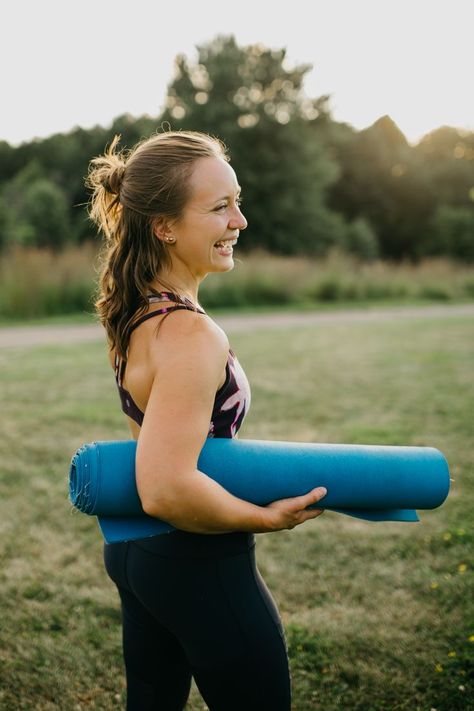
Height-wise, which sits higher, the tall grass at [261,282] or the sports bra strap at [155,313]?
the sports bra strap at [155,313]

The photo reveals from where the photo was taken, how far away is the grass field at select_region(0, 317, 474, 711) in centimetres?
277

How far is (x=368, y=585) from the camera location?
3.58 metres

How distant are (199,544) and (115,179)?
3.18 feet

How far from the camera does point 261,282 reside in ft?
59.5

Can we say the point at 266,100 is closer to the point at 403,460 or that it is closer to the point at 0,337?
the point at 0,337

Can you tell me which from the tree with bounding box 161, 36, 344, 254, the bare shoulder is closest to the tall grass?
the bare shoulder

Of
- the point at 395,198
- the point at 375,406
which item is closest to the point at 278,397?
the point at 375,406

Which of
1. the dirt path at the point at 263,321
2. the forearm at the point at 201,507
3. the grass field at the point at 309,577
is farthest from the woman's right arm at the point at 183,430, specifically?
the dirt path at the point at 263,321

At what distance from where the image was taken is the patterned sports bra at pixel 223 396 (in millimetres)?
1549

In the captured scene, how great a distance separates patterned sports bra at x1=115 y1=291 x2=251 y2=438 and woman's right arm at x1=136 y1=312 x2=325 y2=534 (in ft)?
0.26

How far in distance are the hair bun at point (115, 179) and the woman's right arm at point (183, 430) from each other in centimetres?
49

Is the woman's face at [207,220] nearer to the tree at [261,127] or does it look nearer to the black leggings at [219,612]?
the black leggings at [219,612]

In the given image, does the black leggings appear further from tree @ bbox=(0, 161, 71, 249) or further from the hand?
tree @ bbox=(0, 161, 71, 249)

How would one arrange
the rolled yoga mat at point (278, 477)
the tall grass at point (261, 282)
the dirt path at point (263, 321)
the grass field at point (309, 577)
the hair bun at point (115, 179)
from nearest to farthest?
the rolled yoga mat at point (278, 477), the hair bun at point (115, 179), the grass field at point (309, 577), the dirt path at point (263, 321), the tall grass at point (261, 282)
